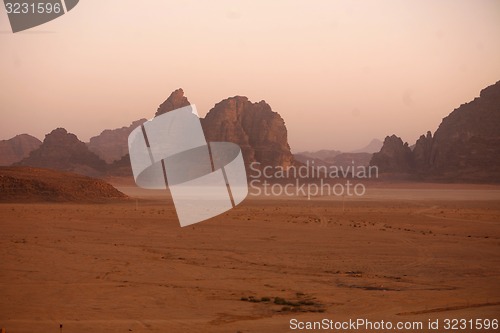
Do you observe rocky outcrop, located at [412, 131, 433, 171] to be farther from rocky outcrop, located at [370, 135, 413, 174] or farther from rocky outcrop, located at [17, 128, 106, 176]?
rocky outcrop, located at [17, 128, 106, 176]

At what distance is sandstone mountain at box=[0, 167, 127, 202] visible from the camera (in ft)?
162

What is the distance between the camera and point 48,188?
5053 cm

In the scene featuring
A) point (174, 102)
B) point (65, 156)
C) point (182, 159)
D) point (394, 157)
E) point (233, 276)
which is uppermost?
point (174, 102)

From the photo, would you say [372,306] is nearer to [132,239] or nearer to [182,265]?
[182,265]

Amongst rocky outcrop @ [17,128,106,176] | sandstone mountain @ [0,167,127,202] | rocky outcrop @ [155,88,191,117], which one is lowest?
sandstone mountain @ [0,167,127,202]

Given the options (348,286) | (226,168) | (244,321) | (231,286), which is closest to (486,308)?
(348,286)

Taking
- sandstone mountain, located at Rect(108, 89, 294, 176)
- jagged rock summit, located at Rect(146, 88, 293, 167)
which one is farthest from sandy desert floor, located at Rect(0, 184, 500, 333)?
jagged rock summit, located at Rect(146, 88, 293, 167)

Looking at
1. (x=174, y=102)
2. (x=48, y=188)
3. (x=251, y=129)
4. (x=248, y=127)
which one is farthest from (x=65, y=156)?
(x=48, y=188)

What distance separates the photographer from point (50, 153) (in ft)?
384

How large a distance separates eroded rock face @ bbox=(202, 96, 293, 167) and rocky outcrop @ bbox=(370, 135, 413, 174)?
735 inches

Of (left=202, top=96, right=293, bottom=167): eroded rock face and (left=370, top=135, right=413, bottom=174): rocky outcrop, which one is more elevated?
(left=202, top=96, right=293, bottom=167): eroded rock face

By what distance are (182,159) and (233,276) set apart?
89.5 m

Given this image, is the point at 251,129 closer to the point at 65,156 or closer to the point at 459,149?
the point at 65,156

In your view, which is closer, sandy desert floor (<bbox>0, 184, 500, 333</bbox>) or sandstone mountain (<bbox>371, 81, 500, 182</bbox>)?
sandy desert floor (<bbox>0, 184, 500, 333</bbox>)
